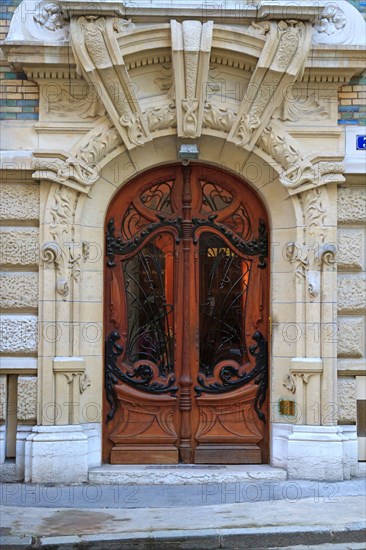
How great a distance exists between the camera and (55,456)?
984 centimetres

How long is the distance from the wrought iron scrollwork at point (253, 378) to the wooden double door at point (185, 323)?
11 millimetres

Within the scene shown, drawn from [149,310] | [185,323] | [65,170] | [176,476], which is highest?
[65,170]

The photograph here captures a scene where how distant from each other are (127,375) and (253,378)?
A: 1.34m

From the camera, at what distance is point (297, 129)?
1023cm

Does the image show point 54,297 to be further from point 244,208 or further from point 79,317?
point 244,208

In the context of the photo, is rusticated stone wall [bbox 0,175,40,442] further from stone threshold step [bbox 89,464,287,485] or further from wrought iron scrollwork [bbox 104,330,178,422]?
stone threshold step [bbox 89,464,287,485]

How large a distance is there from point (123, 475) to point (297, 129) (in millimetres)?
3970

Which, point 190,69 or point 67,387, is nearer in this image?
point 190,69

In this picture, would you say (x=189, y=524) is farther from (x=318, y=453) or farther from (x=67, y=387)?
(x=67, y=387)

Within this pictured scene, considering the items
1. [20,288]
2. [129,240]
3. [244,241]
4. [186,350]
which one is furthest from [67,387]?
[244,241]

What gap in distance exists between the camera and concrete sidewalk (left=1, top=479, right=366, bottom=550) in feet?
25.8

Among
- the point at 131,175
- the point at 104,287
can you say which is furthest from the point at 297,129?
the point at 104,287

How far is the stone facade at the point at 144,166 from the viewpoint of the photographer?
9.91 metres

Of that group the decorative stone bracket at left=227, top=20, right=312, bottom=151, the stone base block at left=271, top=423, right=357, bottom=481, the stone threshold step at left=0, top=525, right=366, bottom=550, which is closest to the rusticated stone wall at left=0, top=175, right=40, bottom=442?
the decorative stone bracket at left=227, top=20, right=312, bottom=151
